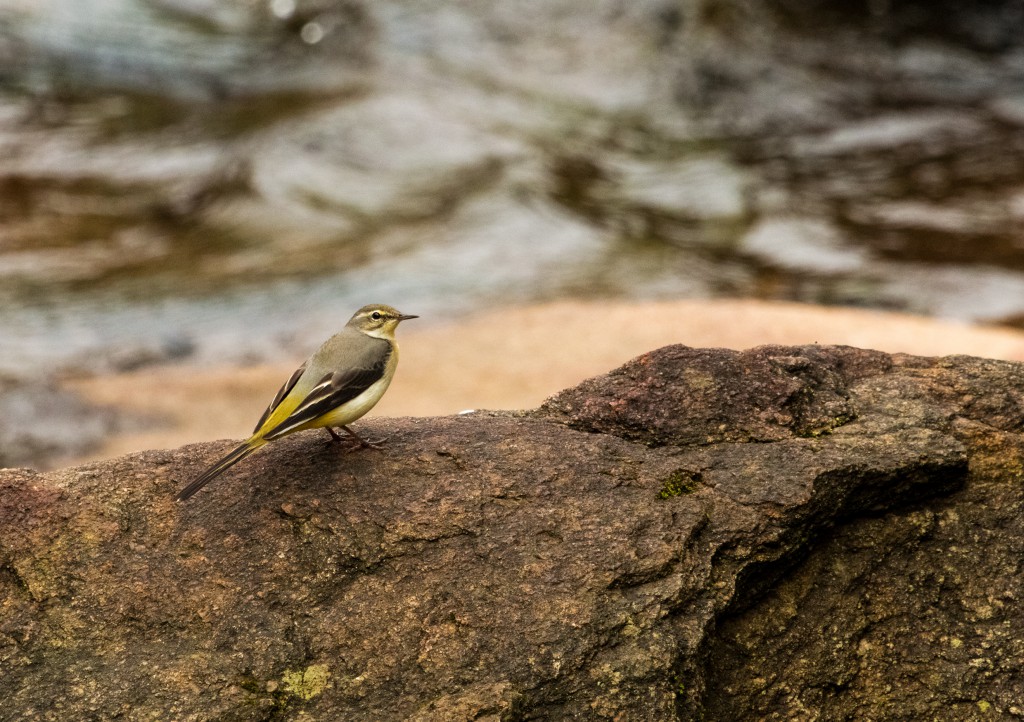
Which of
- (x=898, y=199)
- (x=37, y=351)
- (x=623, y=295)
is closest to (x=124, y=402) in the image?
(x=37, y=351)

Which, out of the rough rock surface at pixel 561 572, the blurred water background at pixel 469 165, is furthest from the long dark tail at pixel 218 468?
the blurred water background at pixel 469 165

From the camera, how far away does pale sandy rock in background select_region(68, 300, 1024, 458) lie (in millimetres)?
10688

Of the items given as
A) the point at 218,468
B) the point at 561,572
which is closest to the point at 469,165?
the point at 218,468

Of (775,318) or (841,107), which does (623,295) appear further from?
(841,107)

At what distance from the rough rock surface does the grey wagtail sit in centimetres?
16

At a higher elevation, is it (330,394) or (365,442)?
(330,394)

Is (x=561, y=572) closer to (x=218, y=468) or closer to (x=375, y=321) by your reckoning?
(x=218, y=468)

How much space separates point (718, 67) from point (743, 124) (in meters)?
1.34

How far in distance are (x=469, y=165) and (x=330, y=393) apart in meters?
12.8

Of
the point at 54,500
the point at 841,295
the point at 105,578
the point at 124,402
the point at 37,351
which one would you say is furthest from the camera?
the point at 841,295

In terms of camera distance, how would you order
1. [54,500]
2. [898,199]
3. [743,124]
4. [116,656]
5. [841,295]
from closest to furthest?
[116,656] < [54,500] < [841,295] < [898,199] < [743,124]

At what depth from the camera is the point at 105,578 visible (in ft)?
12.0

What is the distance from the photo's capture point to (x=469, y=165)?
1662 cm

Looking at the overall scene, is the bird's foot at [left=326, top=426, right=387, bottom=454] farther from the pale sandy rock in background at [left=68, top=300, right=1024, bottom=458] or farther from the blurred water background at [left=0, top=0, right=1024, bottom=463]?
the blurred water background at [left=0, top=0, right=1024, bottom=463]
